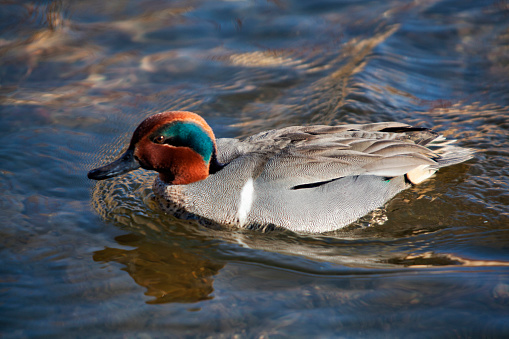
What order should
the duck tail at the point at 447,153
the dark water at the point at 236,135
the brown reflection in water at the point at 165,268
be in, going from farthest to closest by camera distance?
the duck tail at the point at 447,153 → the brown reflection in water at the point at 165,268 → the dark water at the point at 236,135

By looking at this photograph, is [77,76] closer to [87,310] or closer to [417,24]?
[87,310]

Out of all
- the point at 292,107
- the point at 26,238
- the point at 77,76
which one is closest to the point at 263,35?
the point at 292,107

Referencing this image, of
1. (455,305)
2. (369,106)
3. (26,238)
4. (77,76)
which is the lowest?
(455,305)

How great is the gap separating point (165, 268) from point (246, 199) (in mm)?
951

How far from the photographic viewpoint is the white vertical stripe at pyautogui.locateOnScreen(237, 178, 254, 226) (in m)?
4.84

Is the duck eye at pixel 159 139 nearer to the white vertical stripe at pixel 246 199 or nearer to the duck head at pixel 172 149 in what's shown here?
the duck head at pixel 172 149

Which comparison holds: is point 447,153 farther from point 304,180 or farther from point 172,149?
point 172,149

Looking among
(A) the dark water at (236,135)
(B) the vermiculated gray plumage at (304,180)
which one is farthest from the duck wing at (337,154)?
(A) the dark water at (236,135)

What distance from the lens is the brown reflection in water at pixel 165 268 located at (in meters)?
4.13

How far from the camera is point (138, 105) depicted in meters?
7.23

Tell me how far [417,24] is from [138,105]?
195 inches

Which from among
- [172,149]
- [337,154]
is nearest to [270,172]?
[337,154]

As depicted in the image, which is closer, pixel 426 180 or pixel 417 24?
pixel 426 180

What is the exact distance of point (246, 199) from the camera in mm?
4848
